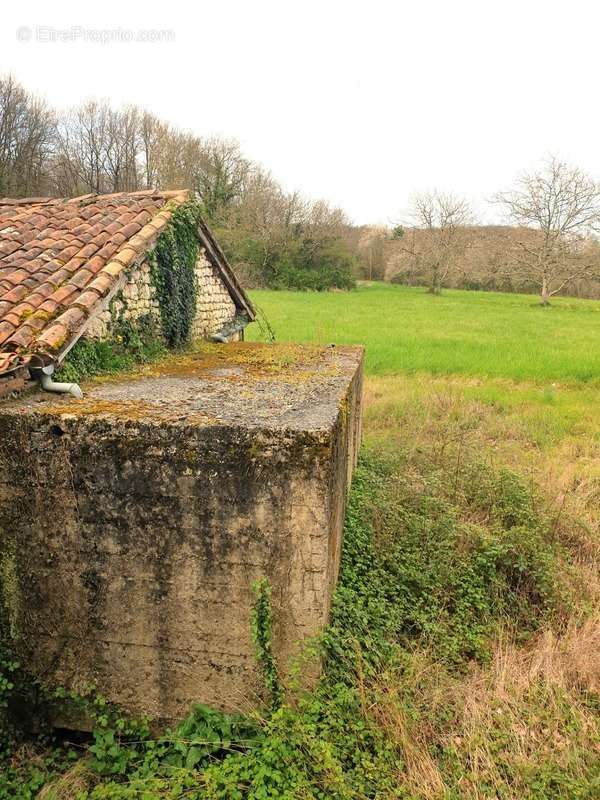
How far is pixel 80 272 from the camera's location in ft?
18.7

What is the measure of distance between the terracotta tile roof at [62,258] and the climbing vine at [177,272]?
24 centimetres

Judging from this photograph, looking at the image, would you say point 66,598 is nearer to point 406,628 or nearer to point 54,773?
point 54,773

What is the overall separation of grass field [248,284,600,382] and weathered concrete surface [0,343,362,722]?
1167 cm

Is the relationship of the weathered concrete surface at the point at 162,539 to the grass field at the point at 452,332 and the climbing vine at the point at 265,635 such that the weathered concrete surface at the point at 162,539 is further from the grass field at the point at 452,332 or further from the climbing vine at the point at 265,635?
the grass field at the point at 452,332

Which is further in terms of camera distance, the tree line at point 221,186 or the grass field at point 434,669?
the tree line at point 221,186

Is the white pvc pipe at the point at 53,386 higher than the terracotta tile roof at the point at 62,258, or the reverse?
the terracotta tile roof at the point at 62,258

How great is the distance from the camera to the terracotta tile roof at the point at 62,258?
4.66 m

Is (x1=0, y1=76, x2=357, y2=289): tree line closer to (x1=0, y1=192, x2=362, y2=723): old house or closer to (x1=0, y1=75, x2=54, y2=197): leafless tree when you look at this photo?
(x1=0, y1=75, x2=54, y2=197): leafless tree

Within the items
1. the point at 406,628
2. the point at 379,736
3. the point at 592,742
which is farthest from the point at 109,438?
the point at 592,742

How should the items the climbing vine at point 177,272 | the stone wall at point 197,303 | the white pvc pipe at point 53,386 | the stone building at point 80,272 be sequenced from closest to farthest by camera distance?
the white pvc pipe at point 53,386, the stone building at point 80,272, the stone wall at point 197,303, the climbing vine at point 177,272

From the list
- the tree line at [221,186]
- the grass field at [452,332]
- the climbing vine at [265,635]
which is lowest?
the climbing vine at [265,635]

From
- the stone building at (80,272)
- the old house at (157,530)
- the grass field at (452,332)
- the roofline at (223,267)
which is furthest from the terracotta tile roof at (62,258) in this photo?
the grass field at (452,332)

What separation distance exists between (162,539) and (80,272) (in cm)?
339

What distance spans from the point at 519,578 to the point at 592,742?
6.54 feet
